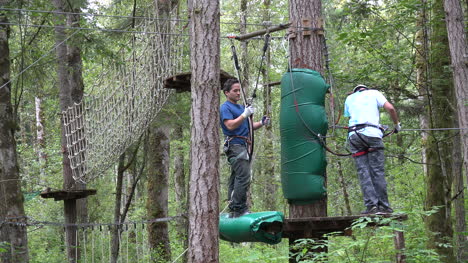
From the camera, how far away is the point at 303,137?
456 centimetres

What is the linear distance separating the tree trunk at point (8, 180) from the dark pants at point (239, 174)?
8.62ft

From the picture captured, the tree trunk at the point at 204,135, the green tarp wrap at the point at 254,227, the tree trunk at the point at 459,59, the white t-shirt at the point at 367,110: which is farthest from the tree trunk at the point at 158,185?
the tree trunk at the point at 459,59

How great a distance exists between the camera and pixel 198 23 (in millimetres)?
4113

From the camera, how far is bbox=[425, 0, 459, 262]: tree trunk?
668 centimetres

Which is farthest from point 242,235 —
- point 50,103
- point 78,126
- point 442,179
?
point 50,103

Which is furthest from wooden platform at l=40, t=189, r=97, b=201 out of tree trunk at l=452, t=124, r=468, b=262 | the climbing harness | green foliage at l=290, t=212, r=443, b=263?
tree trunk at l=452, t=124, r=468, b=262

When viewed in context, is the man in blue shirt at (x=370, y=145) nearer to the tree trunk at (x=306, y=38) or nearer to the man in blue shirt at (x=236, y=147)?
the tree trunk at (x=306, y=38)

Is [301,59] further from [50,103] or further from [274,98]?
[274,98]

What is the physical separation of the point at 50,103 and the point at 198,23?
343 inches

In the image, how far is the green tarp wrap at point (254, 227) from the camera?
4.11 m

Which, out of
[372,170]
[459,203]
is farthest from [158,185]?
[459,203]

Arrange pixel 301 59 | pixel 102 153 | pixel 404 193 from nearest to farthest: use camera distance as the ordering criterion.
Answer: pixel 301 59 → pixel 102 153 → pixel 404 193

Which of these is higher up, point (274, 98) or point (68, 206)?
point (274, 98)

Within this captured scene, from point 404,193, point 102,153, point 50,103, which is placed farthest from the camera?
point 50,103
